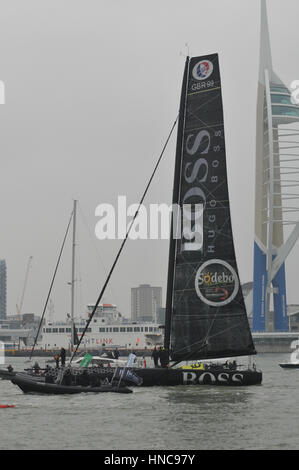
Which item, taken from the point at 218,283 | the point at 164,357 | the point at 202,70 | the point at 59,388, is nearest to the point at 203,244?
the point at 218,283

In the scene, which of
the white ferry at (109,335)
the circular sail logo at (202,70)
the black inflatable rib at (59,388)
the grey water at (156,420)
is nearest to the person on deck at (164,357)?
the grey water at (156,420)

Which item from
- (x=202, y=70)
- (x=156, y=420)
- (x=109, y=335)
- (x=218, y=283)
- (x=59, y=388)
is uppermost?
(x=202, y=70)

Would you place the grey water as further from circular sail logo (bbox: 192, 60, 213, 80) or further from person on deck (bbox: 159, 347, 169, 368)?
Result: circular sail logo (bbox: 192, 60, 213, 80)

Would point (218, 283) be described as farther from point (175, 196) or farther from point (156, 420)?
point (156, 420)

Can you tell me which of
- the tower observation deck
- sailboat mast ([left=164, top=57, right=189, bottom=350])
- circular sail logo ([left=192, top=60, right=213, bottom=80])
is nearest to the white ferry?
the tower observation deck

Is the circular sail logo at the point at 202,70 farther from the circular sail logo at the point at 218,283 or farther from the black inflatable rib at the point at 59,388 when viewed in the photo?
the black inflatable rib at the point at 59,388

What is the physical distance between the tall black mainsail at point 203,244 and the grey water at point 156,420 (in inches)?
100

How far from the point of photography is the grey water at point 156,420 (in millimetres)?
22875

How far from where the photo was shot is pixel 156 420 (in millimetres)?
27047

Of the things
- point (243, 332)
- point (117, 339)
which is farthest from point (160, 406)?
point (117, 339)

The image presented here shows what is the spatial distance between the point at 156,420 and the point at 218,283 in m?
11.6
